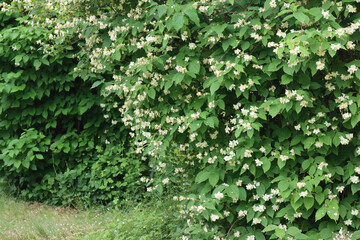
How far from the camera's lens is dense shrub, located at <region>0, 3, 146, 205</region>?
5.66 m

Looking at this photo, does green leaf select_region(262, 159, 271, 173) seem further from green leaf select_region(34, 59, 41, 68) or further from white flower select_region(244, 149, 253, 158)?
green leaf select_region(34, 59, 41, 68)

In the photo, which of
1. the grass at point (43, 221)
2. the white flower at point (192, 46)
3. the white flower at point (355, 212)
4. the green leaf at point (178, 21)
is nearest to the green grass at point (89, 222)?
the grass at point (43, 221)

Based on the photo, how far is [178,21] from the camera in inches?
123

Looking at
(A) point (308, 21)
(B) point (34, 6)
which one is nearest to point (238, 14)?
(A) point (308, 21)

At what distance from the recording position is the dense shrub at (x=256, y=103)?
315 cm

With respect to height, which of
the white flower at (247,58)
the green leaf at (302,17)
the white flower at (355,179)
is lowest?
the white flower at (355,179)

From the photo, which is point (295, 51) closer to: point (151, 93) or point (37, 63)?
point (151, 93)

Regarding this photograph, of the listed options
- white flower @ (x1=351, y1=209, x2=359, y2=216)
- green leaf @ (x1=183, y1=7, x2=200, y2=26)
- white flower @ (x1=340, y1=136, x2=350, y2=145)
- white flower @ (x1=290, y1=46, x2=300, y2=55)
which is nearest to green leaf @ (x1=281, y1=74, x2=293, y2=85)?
white flower @ (x1=290, y1=46, x2=300, y2=55)

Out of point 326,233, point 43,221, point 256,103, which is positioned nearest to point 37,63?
point 43,221

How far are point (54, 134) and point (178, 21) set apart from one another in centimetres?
366

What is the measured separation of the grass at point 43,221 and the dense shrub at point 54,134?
0.69ft

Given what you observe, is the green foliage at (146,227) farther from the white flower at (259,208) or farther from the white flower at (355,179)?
the white flower at (355,179)

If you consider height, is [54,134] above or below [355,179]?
below

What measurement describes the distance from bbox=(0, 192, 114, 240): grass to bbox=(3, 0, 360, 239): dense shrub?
1515 millimetres
